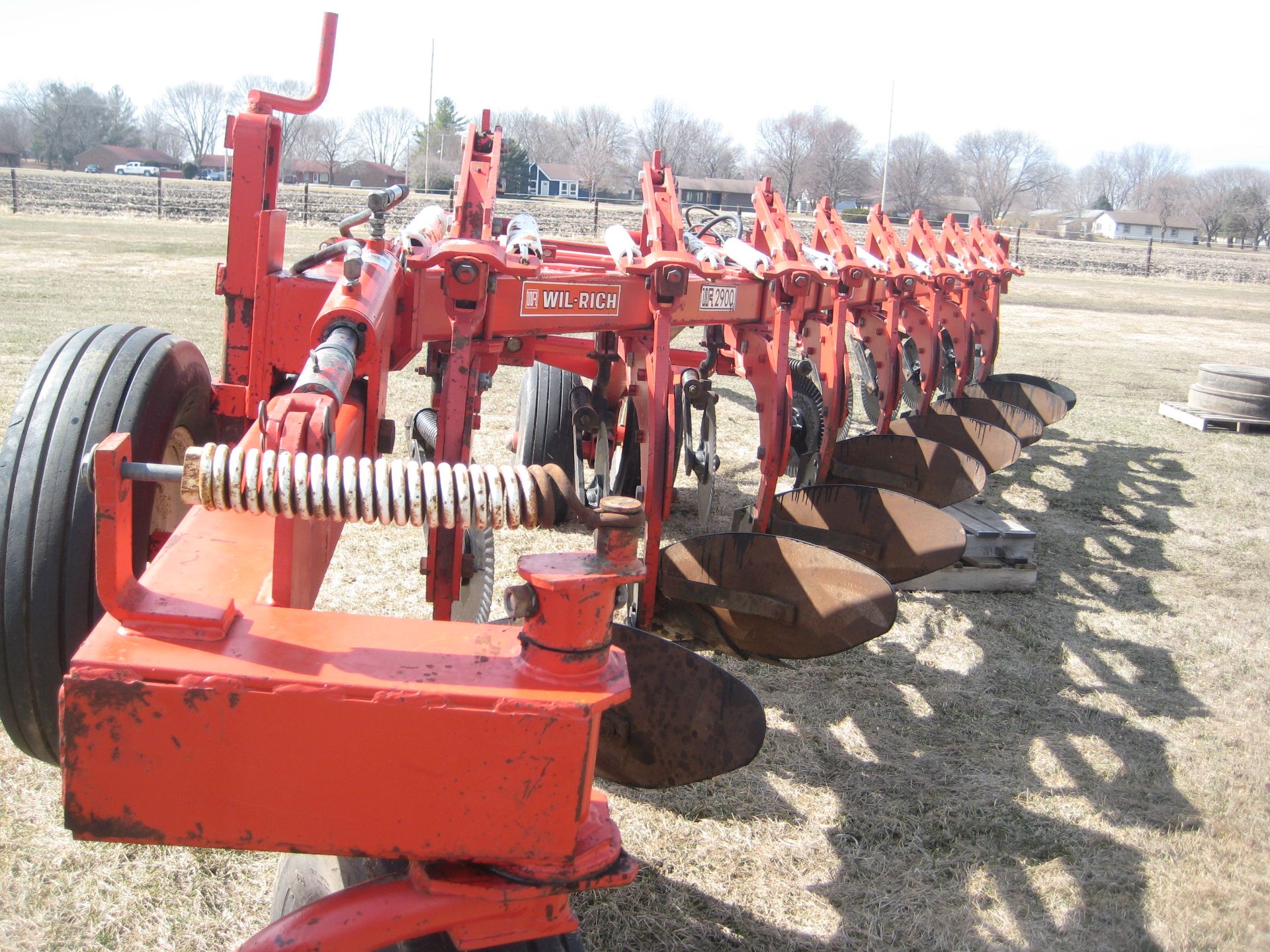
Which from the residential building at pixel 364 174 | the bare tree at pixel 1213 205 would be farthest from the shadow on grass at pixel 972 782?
the residential building at pixel 364 174

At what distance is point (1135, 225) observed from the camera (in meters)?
76.3

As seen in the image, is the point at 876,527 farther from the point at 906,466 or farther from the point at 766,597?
the point at 906,466

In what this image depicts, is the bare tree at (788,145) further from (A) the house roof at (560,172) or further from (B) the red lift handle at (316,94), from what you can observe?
(B) the red lift handle at (316,94)

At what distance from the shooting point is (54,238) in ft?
61.6

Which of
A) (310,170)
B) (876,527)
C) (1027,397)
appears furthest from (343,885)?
(310,170)

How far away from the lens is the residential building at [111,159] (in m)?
66.8

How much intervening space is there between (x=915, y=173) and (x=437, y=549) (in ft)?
156

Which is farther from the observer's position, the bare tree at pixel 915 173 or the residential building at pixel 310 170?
the residential building at pixel 310 170

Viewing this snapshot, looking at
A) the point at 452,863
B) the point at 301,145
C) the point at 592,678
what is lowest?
the point at 452,863

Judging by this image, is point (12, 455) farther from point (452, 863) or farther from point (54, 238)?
point (54, 238)

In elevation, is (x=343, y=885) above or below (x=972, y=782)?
above

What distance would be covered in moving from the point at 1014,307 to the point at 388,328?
59.5 ft

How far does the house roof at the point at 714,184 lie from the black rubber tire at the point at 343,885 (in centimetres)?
3943

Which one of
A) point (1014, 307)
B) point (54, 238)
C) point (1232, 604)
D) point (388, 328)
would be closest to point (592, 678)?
point (388, 328)
